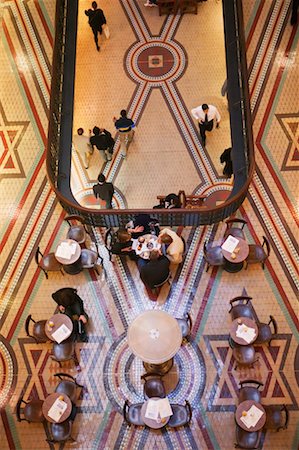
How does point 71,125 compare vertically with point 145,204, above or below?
above

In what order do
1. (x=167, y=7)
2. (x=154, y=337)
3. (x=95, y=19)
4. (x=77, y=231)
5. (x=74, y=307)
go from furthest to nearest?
(x=167, y=7) < (x=95, y=19) < (x=77, y=231) < (x=74, y=307) < (x=154, y=337)

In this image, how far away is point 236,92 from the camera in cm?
1027

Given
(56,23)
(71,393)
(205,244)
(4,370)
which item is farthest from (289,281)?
(56,23)

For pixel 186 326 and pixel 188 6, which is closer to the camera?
pixel 186 326

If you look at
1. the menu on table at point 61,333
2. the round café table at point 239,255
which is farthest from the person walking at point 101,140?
the menu on table at point 61,333

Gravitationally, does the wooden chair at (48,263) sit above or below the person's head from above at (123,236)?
below

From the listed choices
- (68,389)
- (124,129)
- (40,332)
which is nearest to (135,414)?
(68,389)

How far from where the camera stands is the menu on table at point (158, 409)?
7141 mm

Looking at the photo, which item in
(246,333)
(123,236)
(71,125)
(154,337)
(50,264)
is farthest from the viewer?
(71,125)

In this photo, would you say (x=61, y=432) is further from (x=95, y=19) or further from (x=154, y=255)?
(x=95, y=19)

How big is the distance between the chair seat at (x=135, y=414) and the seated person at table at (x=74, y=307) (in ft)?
4.37

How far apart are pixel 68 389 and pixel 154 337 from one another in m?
1.68

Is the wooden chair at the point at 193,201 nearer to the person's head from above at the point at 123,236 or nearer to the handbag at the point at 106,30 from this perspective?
the person's head from above at the point at 123,236

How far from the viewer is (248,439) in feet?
23.5
